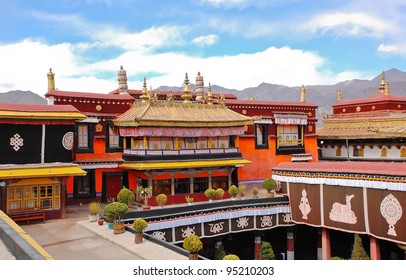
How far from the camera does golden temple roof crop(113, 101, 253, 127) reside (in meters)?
25.9

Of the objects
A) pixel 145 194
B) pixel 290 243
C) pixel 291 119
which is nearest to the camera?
pixel 145 194

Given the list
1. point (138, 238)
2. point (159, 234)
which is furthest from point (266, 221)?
point (138, 238)

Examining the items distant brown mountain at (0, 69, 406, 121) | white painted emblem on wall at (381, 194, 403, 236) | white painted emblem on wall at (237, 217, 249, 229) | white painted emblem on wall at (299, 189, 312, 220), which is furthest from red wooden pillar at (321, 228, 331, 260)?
distant brown mountain at (0, 69, 406, 121)

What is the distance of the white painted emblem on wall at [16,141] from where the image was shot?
21234mm

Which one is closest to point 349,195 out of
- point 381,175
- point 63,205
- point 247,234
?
point 381,175

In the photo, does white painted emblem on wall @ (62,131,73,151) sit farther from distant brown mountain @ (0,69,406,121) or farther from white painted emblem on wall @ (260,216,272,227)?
distant brown mountain @ (0,69,406,121)

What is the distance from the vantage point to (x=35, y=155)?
21859mm

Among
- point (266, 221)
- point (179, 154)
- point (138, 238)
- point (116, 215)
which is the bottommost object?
point (266, 221)

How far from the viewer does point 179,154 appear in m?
26.8

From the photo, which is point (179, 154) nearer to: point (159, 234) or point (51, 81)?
point (159, 234)

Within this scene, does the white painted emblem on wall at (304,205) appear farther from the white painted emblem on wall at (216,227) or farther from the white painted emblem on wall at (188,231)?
the white painted emblem on wall at (188,231)

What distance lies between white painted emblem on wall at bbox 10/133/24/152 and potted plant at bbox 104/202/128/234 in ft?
21.7

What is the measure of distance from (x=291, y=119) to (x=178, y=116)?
34.3 feet

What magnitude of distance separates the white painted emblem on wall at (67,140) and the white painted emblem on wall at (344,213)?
1440cm
